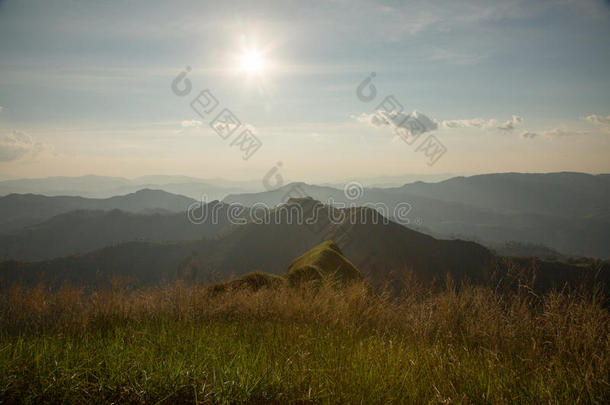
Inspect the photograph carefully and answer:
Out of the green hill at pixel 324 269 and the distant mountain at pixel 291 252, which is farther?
the distant mountain at pixel 291 252

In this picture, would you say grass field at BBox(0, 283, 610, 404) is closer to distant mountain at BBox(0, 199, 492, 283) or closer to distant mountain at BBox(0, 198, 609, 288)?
distant mountain at BBox(0, 198, 609, 288)

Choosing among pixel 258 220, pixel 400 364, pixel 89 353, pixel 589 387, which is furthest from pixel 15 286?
pixel 258 220

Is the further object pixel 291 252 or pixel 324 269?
pixel 291 252

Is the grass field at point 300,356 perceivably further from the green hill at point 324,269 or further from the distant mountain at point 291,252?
the distant mountain at point 291,252

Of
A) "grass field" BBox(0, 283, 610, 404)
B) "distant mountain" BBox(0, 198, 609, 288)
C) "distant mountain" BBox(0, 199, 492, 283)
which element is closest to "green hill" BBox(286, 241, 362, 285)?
"grass field" BBox(0, 283, 610, 404)

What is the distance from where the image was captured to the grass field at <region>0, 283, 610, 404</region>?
251cm

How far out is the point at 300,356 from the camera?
311 cm

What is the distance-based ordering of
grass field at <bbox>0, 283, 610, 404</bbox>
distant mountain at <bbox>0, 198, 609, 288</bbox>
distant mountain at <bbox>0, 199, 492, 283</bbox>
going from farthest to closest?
distant mountain at <bbox>0, 199, 492, 283</bbox> → distant mountain at <bbox>0, 198, 609, 288</bbox> → grass field at <bbox>0, 283, 610, 404</bbox>

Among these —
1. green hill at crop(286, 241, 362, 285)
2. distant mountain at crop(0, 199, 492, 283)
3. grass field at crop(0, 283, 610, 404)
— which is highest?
grass field at crop(0, 283, 610, 404)

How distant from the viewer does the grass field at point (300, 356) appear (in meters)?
2.51

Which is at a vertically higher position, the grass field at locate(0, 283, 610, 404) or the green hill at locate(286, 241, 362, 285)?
the grass field at locate(0, 283, 610, 404)

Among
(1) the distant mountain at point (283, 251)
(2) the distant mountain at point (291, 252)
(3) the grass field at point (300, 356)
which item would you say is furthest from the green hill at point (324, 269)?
(1) the distant mountain at point (283, 251)

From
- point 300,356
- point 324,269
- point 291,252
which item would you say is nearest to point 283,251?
point 291,252

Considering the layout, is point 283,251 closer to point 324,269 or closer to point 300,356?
point 324,269
